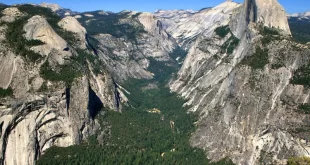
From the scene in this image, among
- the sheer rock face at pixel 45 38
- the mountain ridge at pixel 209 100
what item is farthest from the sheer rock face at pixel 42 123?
the sheer rock face at pixel 45 38

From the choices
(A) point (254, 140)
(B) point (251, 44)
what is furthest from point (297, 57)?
(A) point (254, 140)

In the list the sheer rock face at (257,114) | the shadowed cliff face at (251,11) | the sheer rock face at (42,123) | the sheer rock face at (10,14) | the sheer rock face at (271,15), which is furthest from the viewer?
the shadowed cliff face at (251,11)

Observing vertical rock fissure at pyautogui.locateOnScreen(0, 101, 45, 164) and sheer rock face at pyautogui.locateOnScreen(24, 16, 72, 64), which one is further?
sheer rock face at pyautogui.locateOnScreen(24, 16, 72, 64)

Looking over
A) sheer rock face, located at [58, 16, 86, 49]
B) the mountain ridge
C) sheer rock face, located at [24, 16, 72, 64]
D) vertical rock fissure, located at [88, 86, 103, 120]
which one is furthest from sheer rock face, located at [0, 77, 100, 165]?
sheer rock face, located at [58, 16, 86, 49]

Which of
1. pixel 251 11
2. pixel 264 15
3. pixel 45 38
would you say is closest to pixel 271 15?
pixel 264 15

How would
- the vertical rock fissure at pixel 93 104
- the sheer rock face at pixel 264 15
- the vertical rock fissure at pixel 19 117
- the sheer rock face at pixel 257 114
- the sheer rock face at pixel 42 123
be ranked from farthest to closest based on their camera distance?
the sheer rock face at pixel 264 15
the vertical rock fissure at pixel 93 104
the sheer rock face at pixel 257 114
the sheer rock face at pixel 42 123
the vertical rock fissure at pixel 19 117

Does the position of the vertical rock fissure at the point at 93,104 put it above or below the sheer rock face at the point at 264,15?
below

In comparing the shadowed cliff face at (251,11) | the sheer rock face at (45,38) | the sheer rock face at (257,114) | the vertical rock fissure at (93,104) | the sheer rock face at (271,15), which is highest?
the shadowed cliff face at (251,11)

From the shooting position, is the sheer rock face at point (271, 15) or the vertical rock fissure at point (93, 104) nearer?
the vertical rock fissure at point (93, 104)

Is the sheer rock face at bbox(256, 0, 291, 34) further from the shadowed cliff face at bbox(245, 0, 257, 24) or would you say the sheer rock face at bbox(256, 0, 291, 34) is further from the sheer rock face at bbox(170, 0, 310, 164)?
the sheer rock face at bbox(170, 0, 310, 164)

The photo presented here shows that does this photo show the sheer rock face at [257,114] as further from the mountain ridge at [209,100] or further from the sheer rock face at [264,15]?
the sheer rock face at [264,15]

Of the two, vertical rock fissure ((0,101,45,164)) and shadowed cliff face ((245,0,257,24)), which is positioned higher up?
shadowed cliff face ((245,0,257,24))

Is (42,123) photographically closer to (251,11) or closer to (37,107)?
(37,107)
